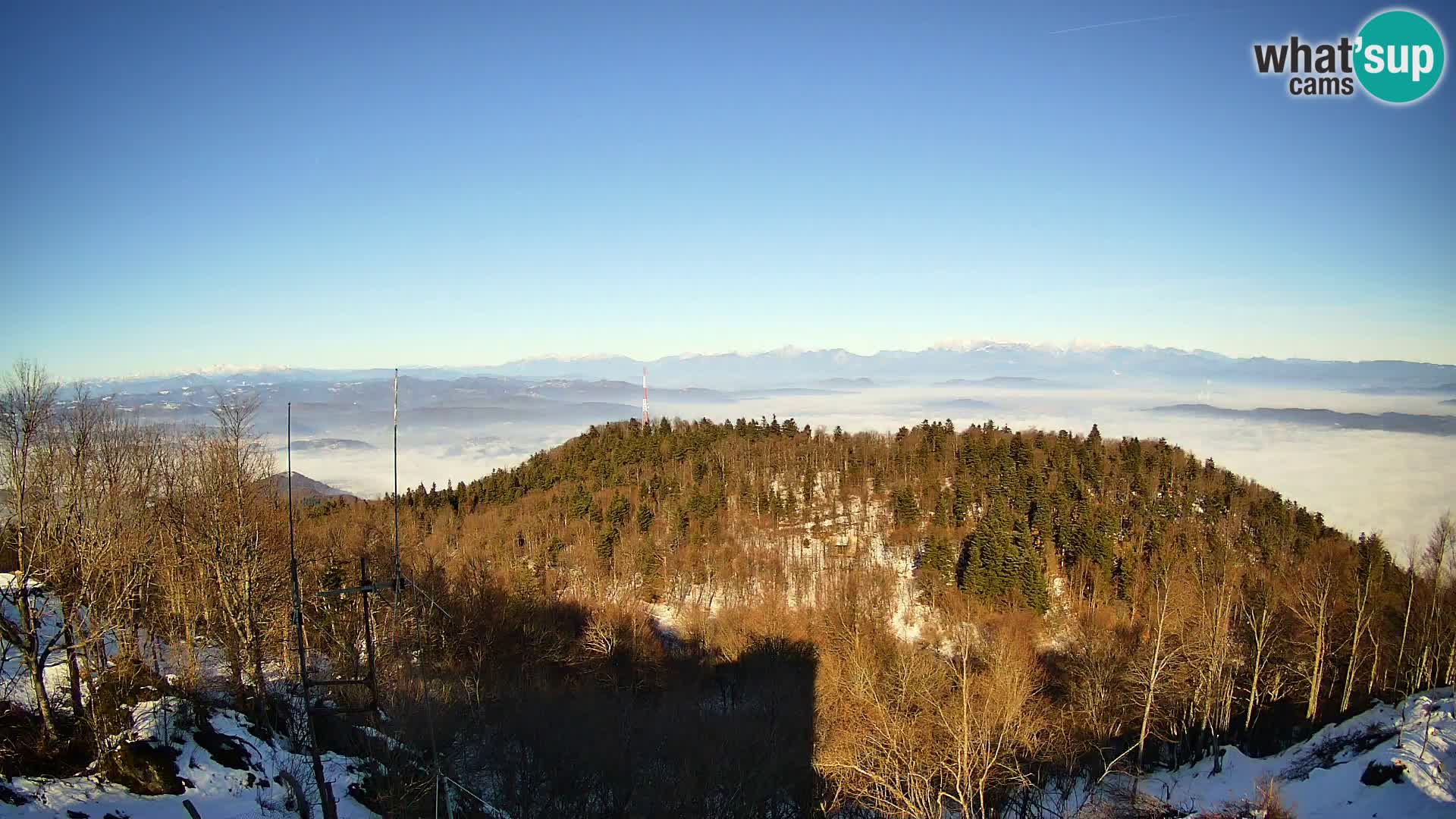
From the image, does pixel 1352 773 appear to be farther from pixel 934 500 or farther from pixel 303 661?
pixel 934 500

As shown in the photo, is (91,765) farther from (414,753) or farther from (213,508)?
(213,508)

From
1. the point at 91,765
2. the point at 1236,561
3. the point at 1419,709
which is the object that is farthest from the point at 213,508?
the point at 1236,561

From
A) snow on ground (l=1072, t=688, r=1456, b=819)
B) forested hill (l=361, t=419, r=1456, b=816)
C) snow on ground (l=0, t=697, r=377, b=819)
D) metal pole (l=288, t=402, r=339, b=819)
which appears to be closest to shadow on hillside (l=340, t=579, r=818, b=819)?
forested hill (l=361, t=419, r=1456, b=816)

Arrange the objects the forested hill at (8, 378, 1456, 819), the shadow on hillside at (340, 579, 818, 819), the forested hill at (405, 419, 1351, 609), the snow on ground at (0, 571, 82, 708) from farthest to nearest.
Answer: the forested hill at (405, 419, 1351, 609) < the shadow on hillside at (340, 579, 818, 819) < the forested hill at (8, 378, 1456, 819) < the snow on ground at (0, 571, 82, 708)

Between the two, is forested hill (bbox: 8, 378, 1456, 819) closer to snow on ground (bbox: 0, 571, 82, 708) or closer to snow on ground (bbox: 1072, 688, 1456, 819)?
snow on ground (bbox: 0, 571, 82, 708)

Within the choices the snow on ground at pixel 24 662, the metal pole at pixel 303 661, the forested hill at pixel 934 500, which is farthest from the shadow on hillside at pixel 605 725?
the forested hill at pixel 934 500

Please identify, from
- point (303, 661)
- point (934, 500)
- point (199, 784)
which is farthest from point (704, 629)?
point (303, 661)
